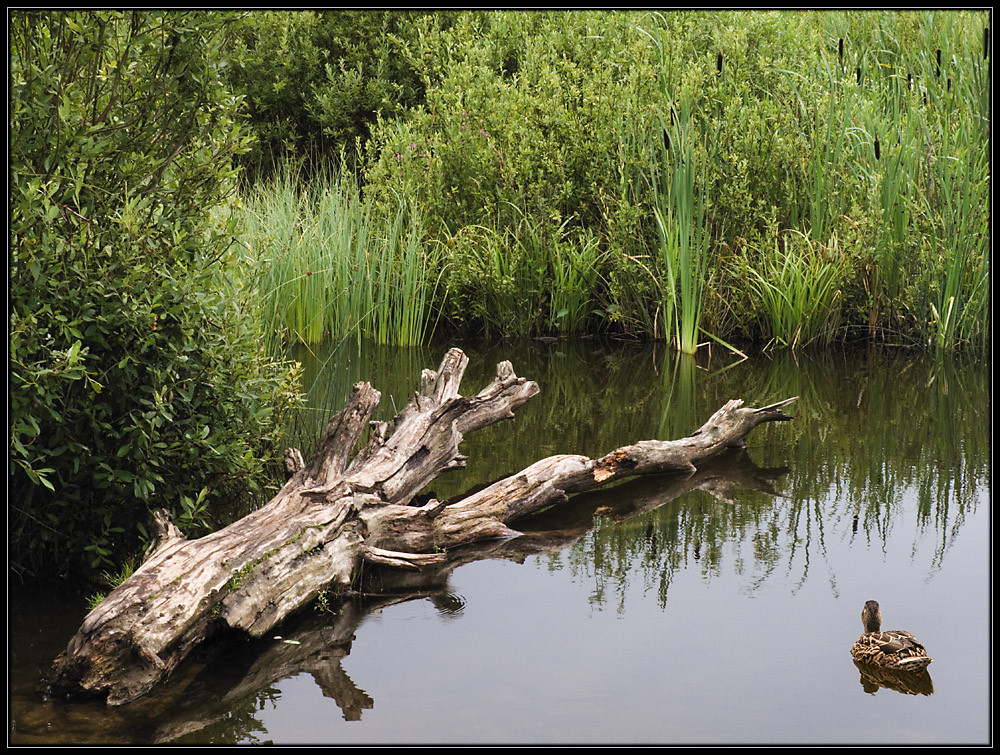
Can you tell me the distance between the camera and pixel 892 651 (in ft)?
13.0

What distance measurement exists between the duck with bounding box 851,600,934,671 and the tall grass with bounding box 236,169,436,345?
698 cm

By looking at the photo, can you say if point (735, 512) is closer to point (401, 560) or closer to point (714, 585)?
point (714, 585)

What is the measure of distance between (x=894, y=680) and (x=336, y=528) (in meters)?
2.31

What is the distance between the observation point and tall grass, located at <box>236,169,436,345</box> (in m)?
10.4

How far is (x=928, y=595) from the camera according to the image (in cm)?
474

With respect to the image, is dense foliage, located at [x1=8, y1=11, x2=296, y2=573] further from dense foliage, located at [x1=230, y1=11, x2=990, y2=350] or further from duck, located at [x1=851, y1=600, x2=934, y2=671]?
dense foliage, located at [x1=230, y1=11, x2=990, y2=350]

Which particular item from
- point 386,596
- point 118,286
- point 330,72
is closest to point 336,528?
point 386,596

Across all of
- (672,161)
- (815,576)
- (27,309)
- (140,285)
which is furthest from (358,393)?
(672,161)

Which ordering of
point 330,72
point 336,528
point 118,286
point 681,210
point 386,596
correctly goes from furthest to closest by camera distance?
1. point 330,72
2. point 681,210
3. point 386,596
4. point 336,528
5. point 118,286

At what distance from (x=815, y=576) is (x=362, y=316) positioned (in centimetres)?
670

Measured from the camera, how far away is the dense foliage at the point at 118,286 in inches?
160

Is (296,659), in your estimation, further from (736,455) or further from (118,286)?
(736,455)

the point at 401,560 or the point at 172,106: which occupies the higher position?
the point at 172,106

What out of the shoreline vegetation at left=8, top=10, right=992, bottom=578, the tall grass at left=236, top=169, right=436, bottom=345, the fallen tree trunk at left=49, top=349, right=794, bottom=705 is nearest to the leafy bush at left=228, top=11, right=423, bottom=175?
the shoreline vegetation at left=8, top=10, right=992, bottom=578
